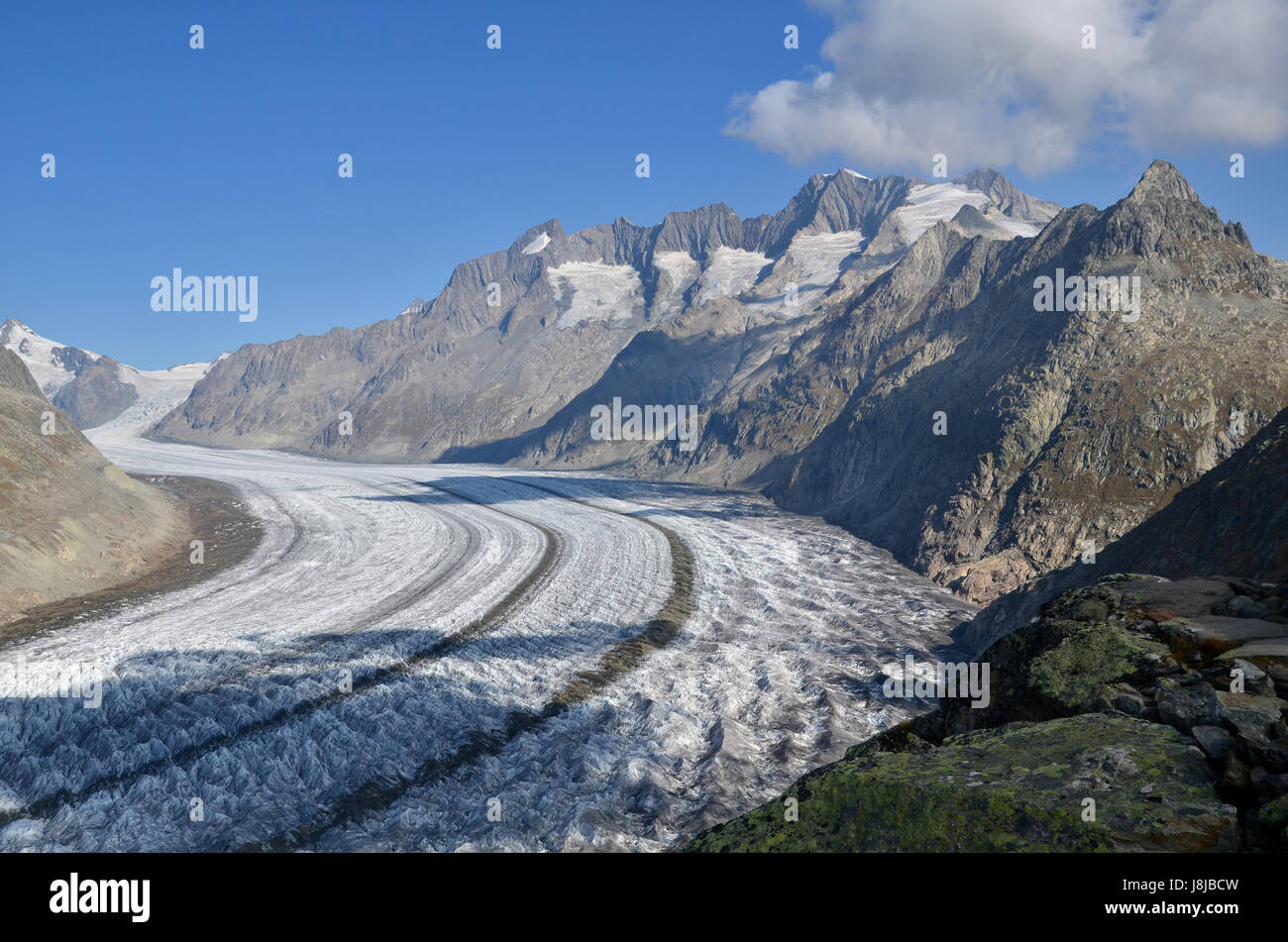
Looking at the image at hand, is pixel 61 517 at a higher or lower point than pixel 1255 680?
higher

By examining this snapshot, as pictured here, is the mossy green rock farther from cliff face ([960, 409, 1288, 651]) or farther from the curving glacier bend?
cliff face ([960, 409, 1288, 651])

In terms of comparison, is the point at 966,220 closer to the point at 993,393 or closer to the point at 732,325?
the point at 732,325

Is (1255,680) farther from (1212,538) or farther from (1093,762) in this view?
(1212,538)

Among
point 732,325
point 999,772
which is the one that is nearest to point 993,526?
point 999,772

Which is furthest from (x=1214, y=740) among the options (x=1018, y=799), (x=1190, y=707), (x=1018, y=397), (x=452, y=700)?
(x=1018, y=397)

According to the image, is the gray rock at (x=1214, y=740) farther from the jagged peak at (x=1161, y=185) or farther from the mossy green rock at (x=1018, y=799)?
the jagged peak at (x=1161, y=185)
